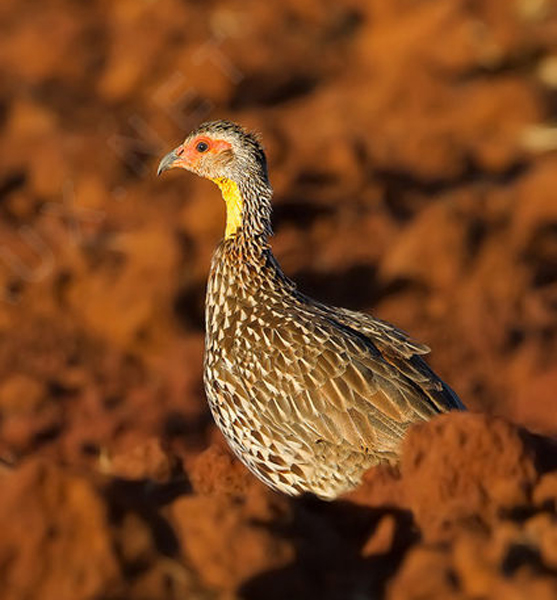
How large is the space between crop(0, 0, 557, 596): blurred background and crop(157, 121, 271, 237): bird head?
3489mm

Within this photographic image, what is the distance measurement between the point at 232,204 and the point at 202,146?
1.43ft

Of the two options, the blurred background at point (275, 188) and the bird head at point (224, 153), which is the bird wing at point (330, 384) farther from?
the blurred background at point (275, 188)

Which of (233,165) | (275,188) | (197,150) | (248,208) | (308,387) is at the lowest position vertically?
(308,387)

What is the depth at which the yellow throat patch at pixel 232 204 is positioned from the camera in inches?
277

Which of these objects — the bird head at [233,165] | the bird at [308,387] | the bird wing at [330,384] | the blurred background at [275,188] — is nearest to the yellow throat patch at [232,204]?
the bird head at [233,165]

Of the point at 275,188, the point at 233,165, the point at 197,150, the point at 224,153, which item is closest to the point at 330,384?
the point at 233,165

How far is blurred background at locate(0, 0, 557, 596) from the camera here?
484 inches

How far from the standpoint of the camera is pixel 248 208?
7.09 m

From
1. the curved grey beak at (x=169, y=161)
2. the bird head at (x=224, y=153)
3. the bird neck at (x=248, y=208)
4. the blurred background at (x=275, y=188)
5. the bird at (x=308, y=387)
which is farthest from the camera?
the blurred background at (x=275, y=188)

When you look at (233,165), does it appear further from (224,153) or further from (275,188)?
(275,188)

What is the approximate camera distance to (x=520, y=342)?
12828 millimetres

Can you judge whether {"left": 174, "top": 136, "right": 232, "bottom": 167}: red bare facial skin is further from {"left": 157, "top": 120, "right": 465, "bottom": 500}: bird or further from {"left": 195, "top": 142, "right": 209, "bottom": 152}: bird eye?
{"left": 157, "top": 120, "right": 465, "bottom": 500}: bird

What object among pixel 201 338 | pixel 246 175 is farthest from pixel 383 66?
pixel 246 175

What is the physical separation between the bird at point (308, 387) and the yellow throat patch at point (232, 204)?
47cm
